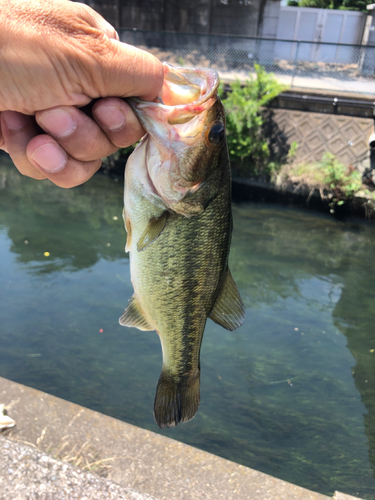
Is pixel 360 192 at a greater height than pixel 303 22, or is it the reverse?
pixel 303 22

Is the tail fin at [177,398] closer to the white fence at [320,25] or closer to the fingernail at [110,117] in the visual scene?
the fingernail at [110,117]

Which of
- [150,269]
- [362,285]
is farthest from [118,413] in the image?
[362,285]

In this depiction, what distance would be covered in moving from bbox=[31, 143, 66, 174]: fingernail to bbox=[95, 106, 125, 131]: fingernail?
22cm

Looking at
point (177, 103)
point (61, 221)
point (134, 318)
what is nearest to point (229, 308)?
point (134, 318)

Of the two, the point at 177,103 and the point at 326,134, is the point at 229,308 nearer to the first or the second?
the point at 177,103

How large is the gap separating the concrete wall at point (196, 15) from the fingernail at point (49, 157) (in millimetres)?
19815

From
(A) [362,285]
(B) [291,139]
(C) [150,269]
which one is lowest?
(A) [362,285]

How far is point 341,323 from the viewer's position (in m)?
7.34

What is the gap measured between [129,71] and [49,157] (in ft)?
1.59

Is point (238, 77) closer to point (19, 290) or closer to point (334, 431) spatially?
point (19, 290)

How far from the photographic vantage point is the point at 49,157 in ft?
5.34

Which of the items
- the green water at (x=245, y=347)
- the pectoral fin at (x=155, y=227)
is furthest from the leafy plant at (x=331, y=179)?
the pectoral fin at (x=155, y=227)

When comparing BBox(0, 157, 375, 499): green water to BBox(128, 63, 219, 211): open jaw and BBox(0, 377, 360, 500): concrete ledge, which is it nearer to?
BBox(0, 377, 360, 500): concrete ledge

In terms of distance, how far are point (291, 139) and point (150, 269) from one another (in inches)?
489
